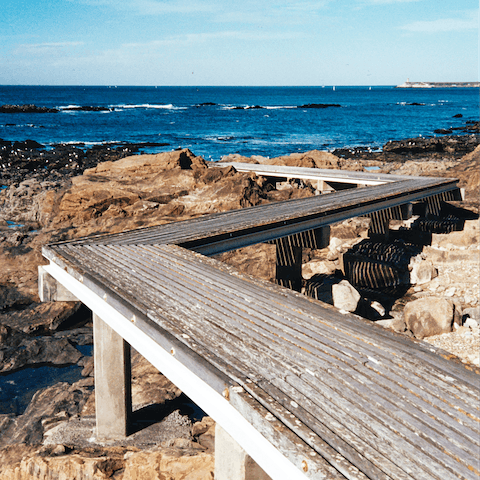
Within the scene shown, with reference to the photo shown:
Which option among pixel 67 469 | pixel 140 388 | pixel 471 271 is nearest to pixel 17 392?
pixel 140 388

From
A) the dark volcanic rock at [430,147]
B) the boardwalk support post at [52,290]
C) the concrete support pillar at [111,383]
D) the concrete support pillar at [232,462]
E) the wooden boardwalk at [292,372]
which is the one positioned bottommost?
the concrete support pillar at [111,383]

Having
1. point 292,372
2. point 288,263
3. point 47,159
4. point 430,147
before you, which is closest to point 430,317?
point 288,263

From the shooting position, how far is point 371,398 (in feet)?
11.3

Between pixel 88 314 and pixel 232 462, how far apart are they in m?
8.75

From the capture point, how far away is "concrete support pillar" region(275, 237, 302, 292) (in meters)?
9.97

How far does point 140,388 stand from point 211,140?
147ft

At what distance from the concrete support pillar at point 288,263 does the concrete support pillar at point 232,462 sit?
228 inches

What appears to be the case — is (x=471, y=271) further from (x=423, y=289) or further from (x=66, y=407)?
(x=66, y=407)

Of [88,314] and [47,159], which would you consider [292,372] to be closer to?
[88,314]

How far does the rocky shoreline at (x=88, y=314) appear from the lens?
6418 mm

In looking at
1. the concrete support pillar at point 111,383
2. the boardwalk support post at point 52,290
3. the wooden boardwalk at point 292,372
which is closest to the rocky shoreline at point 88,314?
the concrete support pillar at point 111,383

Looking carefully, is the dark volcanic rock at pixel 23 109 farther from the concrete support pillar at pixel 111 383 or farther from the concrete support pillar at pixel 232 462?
the concrete support pillar at pixel 232 462

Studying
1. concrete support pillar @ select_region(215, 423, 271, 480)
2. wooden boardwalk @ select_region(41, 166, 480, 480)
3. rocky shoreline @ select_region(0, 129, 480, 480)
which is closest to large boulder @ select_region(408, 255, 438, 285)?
rocky shoreline @ select_region(0, 129, 480, 480)

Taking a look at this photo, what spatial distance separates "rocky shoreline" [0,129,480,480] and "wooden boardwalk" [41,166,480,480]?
0.69 meters
